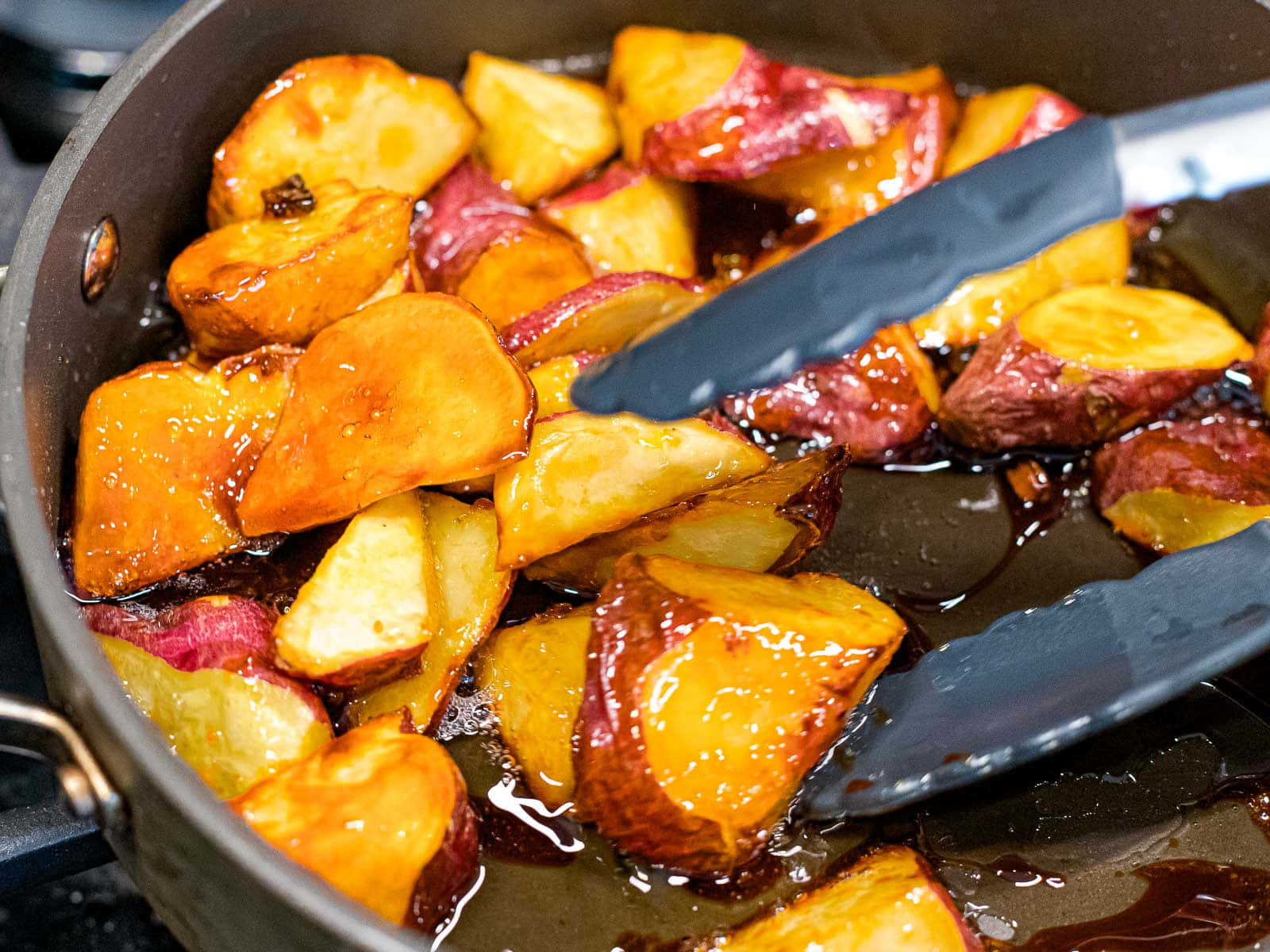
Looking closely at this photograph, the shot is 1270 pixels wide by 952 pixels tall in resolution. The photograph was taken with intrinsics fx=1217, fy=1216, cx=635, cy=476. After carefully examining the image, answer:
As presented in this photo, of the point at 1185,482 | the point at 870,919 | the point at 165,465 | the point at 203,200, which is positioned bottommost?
the point at 870,919

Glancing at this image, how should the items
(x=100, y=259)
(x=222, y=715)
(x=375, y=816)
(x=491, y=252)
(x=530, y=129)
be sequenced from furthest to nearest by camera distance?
1. (x=530, y=129)
2. (x=491, y=252)
3. (x=100, y=259)
4. (x=222, y=715)
5. (x=375, y=816)

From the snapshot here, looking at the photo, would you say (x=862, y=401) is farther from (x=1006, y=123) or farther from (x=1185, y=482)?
(x=1006, y=123)

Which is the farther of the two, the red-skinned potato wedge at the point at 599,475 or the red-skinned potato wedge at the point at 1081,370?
the red-skinned potato wedge at the point at 1081,370

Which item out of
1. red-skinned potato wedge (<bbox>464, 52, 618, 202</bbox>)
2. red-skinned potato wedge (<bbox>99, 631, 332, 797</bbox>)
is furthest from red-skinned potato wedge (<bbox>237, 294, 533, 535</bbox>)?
red-skinned potato wedge (<bbox>464, 52, 618, 202</bbox>)

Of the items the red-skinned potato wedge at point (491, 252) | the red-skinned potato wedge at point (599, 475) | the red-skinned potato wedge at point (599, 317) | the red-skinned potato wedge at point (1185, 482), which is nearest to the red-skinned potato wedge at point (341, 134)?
the red-skinned potato wedge at point (491, 252)

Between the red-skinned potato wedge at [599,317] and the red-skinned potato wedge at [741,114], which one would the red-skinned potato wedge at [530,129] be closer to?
the red-skinned potato wedge at [741,114]

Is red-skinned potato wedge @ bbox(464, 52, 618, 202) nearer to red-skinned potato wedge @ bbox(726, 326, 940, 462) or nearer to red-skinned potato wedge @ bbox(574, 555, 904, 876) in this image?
red-skinned potato wedge @ bbox(726, 326, 940, 462)

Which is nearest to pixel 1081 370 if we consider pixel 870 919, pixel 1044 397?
pixel 1044 397
